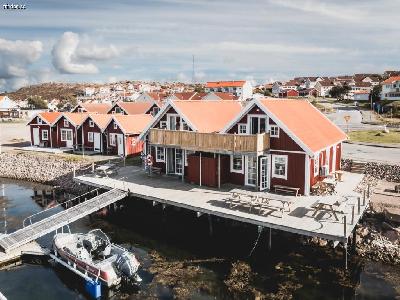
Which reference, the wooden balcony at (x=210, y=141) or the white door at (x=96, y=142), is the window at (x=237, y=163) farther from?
the white door at (x=96, y=142)

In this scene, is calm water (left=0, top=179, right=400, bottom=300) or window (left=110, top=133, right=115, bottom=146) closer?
calm water (left=0, top=179, right=400, bottom=300)

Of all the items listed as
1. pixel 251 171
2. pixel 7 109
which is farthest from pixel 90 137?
pixel 7 109

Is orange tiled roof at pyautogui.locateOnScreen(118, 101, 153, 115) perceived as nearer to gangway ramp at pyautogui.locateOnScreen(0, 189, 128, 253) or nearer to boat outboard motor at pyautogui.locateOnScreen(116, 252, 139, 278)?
gangway ramp at pyautogui.locateOnScreen(0, 189, 128, 253)

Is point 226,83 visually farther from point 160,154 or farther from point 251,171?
point 251,171

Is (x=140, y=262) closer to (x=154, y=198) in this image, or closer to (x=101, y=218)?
(x=154, y=198)

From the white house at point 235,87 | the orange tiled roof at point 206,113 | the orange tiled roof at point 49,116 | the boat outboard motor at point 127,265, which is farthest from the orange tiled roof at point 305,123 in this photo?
the white house at point 235,87

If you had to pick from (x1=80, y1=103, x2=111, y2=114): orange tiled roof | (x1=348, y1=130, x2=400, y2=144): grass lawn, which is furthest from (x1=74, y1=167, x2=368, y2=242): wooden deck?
(x1=80, y1=103, x2=111, y2=114): orange tiled roof

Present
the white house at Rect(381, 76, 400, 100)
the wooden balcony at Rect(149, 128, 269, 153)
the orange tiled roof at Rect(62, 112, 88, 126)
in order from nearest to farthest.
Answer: the wooden balcony at Rect(149, 128, 269, 153) < the orange tiled roof at Rect(62, 112, 88, 126) < the white house at Rect(381, 76, 400, 100)
